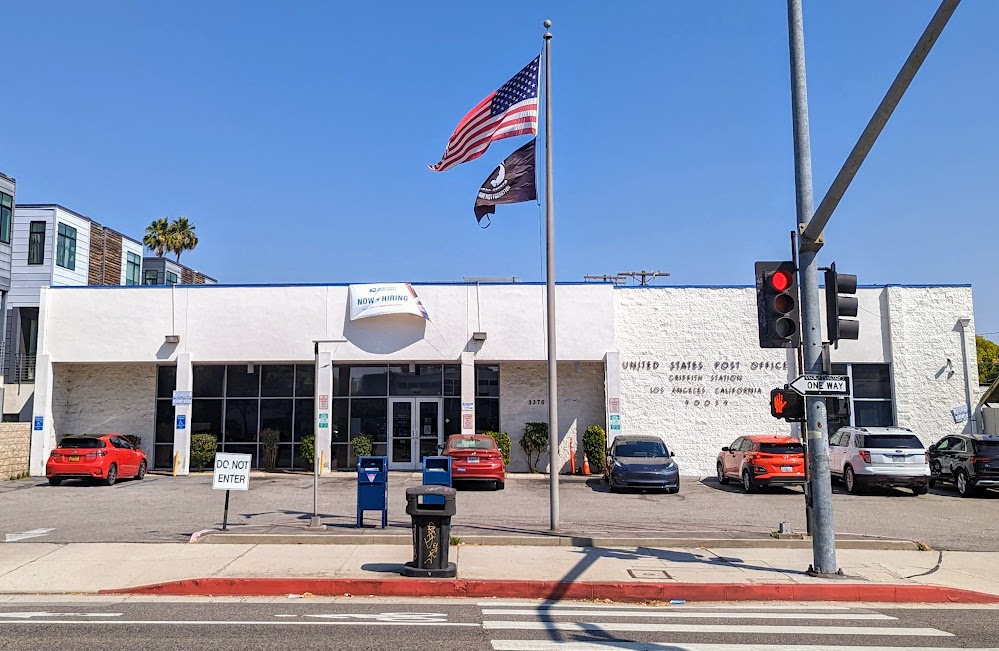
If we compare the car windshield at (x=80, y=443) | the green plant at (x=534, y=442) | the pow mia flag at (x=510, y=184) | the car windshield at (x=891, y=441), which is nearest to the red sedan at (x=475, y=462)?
the green plant at (x=534, y=442)

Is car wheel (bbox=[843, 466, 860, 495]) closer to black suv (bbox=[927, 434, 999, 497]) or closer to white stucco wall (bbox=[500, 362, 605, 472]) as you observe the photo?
black suv (bbox=[927, 434, 999, 497])

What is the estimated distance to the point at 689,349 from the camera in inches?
1057

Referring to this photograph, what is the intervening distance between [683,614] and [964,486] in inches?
610

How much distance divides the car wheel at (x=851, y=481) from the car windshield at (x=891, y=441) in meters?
0.89

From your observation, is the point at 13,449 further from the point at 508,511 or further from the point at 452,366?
the point at 508,511

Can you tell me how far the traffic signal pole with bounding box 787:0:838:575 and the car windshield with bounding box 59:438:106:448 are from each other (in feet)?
60.8

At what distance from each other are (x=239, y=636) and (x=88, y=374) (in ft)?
74.6

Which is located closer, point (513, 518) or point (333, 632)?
point (333, 632)

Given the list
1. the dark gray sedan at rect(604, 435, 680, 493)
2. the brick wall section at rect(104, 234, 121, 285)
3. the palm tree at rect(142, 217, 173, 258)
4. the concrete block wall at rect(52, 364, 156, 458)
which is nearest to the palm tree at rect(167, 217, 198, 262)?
the palm tree at rect(142, 217, 173, 258)

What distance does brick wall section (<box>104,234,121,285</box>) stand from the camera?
41000mm

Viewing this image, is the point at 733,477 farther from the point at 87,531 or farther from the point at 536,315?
the point at 87,531

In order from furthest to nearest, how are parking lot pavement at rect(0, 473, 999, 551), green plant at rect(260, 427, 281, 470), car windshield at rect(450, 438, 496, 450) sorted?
green plant at rect(260, 427, 281, 470) → car windshield at rect(450, 438, 496, 450) → parking lot pavement at rect(0, 473, 999, 551)

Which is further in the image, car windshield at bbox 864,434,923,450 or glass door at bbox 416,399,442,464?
glass door at bbox 416,399,442,464

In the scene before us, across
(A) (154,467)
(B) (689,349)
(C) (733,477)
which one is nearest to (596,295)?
(B) (689,349)
